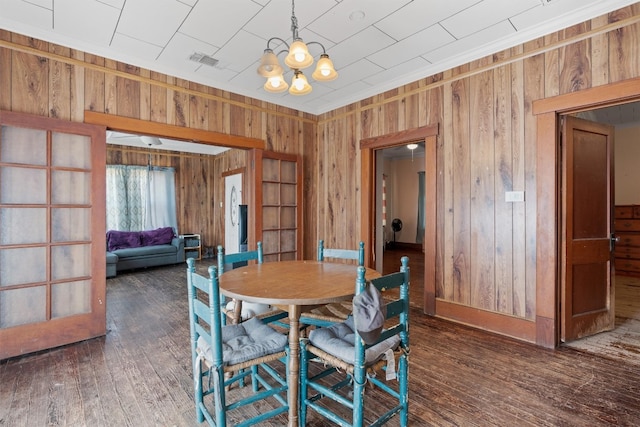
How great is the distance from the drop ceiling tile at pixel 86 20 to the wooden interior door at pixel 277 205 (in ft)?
6.36

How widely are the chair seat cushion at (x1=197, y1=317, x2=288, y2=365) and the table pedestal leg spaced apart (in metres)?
0.06

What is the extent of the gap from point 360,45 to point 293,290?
99.2 inches

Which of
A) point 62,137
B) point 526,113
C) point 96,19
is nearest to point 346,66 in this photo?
point 526,113

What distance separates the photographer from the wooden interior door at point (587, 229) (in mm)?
2787

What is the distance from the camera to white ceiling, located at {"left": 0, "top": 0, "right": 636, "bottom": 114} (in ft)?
Result: 7.93

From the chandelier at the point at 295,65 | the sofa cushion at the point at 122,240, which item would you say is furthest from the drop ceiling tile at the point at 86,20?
the sofa cushion at the point at 122,240

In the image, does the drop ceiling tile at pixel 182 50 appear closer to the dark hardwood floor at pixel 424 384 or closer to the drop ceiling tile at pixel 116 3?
the drop ceiling tile at pixel 116 3

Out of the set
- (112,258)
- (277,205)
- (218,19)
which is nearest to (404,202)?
(277,205)

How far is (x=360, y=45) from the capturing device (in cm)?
301

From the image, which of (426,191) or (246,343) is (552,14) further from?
(246,343)

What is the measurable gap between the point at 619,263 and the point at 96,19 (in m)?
8.25

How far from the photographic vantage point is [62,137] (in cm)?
282

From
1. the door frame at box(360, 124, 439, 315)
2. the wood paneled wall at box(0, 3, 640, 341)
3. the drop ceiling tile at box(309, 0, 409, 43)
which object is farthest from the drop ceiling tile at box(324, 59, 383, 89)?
the door frame at box(360, 124, 439, 315)

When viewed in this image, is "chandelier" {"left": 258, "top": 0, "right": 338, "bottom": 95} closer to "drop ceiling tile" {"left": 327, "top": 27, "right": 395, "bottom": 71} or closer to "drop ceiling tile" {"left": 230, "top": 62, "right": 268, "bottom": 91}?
"drop ceiling tile" {"left": 327, "top": 27, "right": 395, "bottom": 71}
